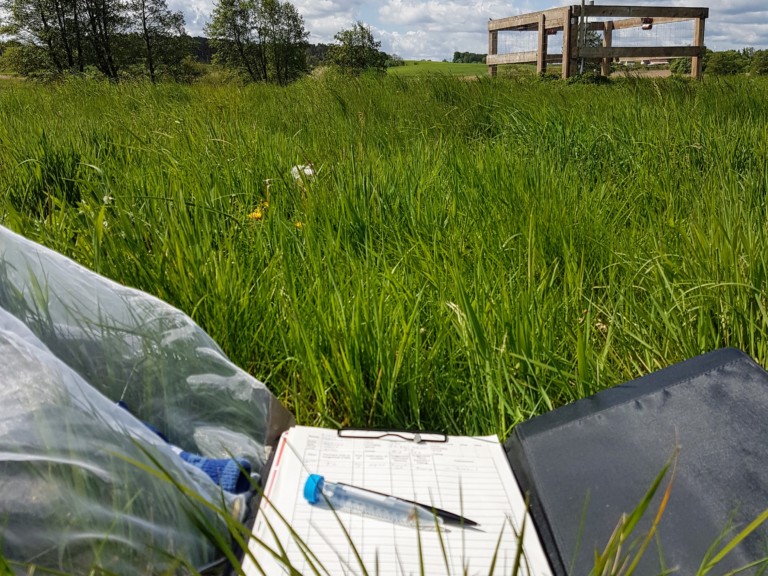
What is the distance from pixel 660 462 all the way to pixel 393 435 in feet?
1.55

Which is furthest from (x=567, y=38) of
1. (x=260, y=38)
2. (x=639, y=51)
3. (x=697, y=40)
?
(x=260, y=38)

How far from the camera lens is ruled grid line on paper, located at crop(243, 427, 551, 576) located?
2.90 ft

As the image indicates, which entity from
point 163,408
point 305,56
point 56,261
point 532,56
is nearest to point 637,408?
point 163,408

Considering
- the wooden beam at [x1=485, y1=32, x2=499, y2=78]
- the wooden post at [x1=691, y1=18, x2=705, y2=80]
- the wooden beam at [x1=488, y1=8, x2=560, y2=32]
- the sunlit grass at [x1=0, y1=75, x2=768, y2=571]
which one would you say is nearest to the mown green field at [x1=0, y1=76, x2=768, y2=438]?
the sunlit grass at [x1=0, y1=75, x2=768, y2=571]

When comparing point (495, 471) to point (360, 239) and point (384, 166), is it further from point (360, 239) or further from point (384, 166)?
point (384, 166)

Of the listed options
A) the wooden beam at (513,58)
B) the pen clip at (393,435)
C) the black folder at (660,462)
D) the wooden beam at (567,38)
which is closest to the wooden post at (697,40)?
the wooden beam at (567,38)

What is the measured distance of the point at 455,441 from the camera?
1204 mm

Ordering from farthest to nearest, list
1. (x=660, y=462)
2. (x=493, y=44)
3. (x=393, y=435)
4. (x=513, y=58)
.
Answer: (x=493, y=44) → (x=513, y=58) → (x=393, y=435) → (x=660, y=462)

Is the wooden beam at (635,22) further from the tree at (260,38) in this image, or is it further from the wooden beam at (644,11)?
the tree at (260,38)

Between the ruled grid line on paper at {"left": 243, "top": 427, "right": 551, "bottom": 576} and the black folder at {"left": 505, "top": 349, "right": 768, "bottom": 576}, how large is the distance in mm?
53

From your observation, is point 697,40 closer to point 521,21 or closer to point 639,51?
point 639,51

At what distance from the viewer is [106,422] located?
2.64ft

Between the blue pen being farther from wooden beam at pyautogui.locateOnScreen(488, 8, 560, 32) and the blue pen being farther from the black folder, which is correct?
wooden beam at pyautogui.locateOnScreen(488, 8, 560, 32)

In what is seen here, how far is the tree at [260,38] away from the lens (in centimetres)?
2367
